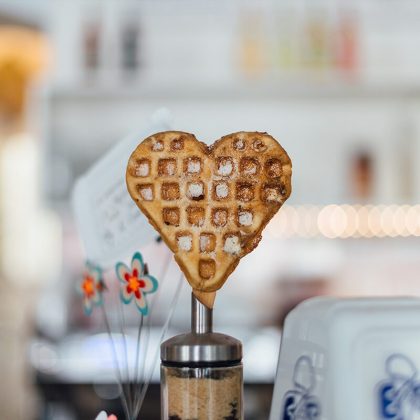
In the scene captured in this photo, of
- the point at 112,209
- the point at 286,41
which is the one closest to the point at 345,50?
the point at 286,41

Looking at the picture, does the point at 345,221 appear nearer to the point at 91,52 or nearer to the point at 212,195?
the point at 91,52

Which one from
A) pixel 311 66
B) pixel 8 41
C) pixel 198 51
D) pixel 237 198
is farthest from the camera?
pixel 8 41

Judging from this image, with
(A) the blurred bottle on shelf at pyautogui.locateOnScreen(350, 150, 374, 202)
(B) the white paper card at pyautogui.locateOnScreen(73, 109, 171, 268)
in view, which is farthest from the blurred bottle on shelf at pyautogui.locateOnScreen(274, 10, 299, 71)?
(B) the white paper card at pyautogui.locateOnScreen(73, 109, 171, 268)

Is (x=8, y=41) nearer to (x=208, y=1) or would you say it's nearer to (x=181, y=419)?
(x=208, y=1)

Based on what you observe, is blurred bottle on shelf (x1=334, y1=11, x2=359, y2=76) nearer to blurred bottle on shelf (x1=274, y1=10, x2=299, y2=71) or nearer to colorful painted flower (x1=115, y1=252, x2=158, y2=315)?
blurred bottle on shelf (x1=274, y1=10, x2=299, y2=71)

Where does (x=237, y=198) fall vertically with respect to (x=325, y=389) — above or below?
above

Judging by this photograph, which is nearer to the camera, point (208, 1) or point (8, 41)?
point (208, 1)

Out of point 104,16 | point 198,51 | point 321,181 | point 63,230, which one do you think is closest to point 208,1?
point 198,51
